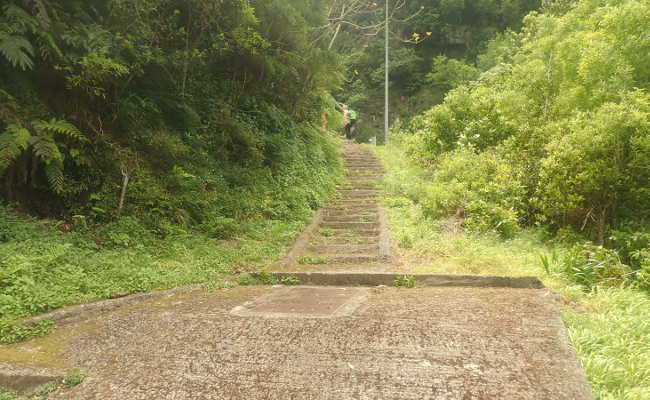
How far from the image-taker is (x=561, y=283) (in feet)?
14.9

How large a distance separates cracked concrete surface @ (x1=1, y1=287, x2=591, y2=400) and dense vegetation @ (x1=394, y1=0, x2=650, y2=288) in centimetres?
214

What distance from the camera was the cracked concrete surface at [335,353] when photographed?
2.52 m

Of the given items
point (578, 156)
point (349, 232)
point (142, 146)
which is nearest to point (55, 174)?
point (142, 146)

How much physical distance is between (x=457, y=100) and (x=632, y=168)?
5435 mm

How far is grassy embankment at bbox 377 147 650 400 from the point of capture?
2.70 m

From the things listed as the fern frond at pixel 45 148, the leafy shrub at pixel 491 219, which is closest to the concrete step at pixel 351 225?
the leafy shrub at pixel 491 219

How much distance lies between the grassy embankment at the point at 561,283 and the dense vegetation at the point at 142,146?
6.89ft

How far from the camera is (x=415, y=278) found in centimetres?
495

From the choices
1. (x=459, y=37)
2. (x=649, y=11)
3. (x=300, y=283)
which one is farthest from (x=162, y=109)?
(x=459, y=37)

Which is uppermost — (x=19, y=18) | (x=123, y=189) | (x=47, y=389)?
(x=19, y=18)

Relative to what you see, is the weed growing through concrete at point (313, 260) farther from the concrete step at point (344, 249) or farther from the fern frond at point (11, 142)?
the fern frond at point (11, 142)

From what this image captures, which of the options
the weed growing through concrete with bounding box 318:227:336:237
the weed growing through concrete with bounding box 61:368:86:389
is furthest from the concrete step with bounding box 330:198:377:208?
the weed growing through concrete with bounding box 61:368:86:389

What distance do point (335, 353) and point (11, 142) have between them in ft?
13.1

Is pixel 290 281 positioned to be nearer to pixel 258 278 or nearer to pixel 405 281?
pixel 258 278
